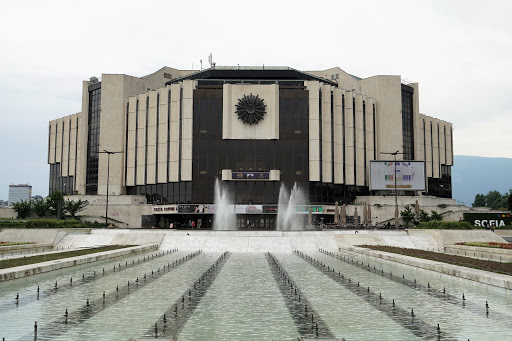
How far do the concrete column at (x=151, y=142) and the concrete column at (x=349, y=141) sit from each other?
30.8m

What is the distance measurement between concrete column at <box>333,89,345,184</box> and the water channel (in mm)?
51104

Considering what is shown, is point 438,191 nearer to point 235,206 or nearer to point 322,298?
point 235,206

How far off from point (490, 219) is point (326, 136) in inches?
1027

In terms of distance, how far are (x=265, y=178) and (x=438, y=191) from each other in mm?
41132

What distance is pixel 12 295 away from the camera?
709 inches

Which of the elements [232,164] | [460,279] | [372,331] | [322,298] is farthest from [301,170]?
[372,331]

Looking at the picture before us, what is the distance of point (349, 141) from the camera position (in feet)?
257

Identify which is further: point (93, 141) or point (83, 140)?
point (83, 140)

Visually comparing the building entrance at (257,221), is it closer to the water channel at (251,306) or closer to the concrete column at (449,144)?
the concrete column at (449,144)

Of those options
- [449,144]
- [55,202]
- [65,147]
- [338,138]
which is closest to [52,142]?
[65,147]

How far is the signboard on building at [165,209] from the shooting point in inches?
2849

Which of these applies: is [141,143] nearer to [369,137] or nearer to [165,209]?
[165,209]

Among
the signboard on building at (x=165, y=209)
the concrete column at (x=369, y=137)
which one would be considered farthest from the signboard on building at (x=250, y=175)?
the concrete column at (x=369, y=137)

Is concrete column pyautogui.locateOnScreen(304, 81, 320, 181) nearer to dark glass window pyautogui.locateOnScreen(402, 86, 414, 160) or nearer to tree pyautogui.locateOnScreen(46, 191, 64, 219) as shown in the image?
dark glass window pyautogui.locateOnScreen(402, 86, 414, 160)
